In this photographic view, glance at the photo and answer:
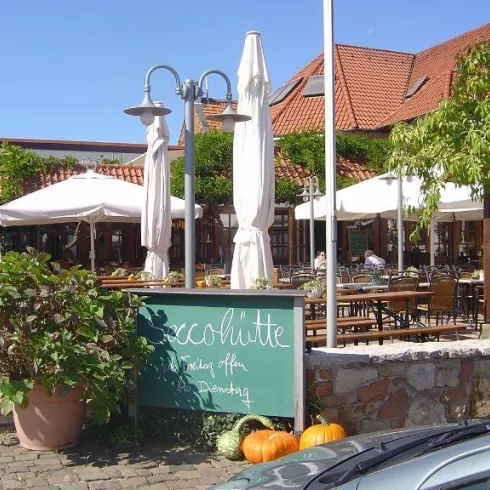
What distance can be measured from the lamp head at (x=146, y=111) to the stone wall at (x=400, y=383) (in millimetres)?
2952

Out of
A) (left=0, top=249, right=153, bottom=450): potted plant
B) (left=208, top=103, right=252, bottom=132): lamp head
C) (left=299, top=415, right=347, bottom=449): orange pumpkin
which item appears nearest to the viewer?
(left=299, top=415, right=347, bottom=449): orange pumpkin

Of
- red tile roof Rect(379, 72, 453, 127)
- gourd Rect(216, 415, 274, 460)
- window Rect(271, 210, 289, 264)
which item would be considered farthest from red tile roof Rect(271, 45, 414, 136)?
gourd Rect(216, 415, 274, 460)

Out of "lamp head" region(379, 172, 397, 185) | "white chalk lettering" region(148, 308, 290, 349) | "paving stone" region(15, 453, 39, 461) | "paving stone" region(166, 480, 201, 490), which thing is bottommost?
"paving stone" region(166, 480, 201, 490)

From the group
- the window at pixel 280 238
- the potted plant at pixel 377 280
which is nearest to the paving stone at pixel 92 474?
the potted plant at pixel 377 280

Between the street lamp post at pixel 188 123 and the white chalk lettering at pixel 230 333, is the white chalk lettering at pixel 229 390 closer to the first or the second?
the white chalk lettering at pixel 230 333

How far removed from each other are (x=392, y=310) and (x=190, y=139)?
358 centimetres

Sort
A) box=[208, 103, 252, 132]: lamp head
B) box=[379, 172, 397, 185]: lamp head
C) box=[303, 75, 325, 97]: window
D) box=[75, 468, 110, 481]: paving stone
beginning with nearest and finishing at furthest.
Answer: box=[75, 468, 110, 481]: paving stone
box=[208, 103, 252, 132]: lamp head
box=[379, 172, 397, 185]: lamp head
box=[303, 75, 325, 97]: window

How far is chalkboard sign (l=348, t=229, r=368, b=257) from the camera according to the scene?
74.5 ft

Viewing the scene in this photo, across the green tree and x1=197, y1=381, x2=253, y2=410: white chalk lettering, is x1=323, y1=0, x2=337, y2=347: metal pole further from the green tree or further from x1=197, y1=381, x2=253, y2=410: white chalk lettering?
the green tree

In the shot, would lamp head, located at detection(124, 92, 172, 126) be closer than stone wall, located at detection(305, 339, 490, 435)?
No

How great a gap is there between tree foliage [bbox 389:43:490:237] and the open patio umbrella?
5.41 m

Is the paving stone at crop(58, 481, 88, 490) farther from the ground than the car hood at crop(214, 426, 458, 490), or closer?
closer

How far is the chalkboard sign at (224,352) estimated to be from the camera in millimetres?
5895

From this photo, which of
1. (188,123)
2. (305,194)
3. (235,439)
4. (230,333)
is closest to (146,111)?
(188,123)
